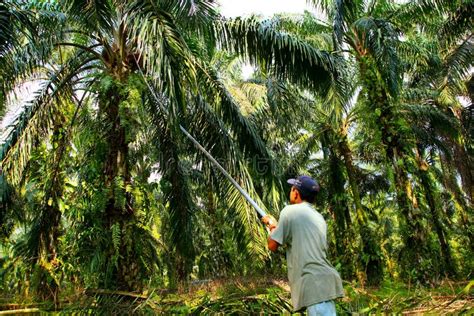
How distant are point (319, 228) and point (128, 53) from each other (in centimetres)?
463

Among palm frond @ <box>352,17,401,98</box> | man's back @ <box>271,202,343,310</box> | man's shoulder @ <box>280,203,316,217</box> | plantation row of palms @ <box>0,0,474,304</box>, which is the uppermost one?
palm frond @ <box>352,17,401,98</box>

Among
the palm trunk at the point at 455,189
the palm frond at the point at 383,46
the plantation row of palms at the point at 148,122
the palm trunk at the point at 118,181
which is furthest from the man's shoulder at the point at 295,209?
the palm trunk at the point at 455,189

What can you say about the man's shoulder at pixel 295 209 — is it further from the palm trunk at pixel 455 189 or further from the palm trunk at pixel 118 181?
the palm trunk at pixel 455 189

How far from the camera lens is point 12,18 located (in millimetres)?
5477

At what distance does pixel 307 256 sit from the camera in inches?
146

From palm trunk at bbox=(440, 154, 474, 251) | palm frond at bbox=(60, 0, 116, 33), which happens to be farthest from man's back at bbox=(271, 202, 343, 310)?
palm trunk at bbox=(440, 154, 474, 251)

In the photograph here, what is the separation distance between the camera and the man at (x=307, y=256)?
3.59m

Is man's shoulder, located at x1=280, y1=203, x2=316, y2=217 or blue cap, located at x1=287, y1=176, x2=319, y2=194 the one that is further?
blue cap, located at x1=287, y1=176, x2=319, y2=194

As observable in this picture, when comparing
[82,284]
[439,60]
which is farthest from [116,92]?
[439,60]

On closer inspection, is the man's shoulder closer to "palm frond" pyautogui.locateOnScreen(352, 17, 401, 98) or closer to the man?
the man

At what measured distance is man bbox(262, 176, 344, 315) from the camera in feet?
11.8

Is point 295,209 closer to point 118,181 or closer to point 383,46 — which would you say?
point 118,181

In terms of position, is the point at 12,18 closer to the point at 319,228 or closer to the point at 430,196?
the point at 319,228

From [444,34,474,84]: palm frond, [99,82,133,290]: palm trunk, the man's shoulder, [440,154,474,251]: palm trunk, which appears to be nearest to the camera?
the man's shoulder
